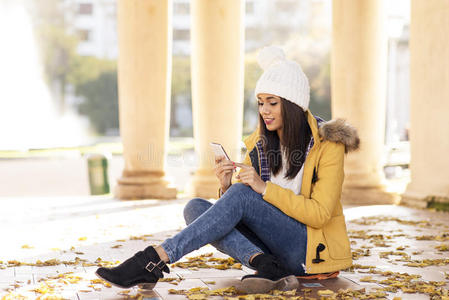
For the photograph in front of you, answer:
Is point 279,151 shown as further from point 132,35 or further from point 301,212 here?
point 132,35

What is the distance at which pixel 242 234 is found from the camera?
8.17m

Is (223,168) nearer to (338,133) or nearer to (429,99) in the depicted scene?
(338,133)

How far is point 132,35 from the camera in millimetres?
20156

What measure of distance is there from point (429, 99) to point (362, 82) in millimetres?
2851

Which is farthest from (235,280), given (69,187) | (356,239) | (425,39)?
(69,187)

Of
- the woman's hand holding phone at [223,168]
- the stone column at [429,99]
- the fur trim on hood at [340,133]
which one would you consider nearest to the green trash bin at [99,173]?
the stone column at [429,99]

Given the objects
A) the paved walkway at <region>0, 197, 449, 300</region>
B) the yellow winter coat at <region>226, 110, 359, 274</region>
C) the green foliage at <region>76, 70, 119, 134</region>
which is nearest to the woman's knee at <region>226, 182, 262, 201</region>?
the yellow winter coat at <region>226, 110, 359, 274</region>

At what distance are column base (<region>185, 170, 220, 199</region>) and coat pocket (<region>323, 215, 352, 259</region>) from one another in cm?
1242

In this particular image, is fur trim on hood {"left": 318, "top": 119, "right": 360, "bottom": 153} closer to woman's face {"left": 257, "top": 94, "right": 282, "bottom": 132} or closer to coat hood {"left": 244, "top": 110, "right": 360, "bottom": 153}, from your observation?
coat hood {"left": 244, "top": 110, "right": 360, "bottom": 153}

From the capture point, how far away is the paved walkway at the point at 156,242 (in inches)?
314

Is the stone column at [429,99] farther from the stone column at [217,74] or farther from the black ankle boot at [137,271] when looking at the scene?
the black ankle boot at [137,271]

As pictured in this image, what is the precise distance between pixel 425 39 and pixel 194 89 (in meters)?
6.72

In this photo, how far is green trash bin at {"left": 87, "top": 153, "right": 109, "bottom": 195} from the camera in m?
24.7

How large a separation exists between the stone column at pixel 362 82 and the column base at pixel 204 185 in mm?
3523
